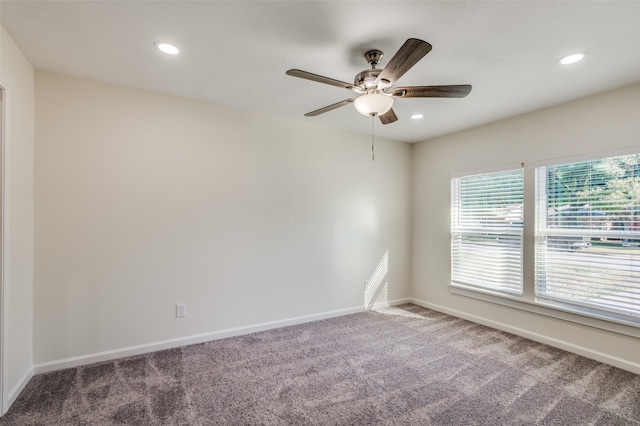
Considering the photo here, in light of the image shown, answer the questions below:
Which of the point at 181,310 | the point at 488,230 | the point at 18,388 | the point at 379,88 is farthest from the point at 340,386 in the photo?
the point at 488,230

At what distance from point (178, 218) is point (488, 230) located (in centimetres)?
370

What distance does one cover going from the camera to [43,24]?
1954mm

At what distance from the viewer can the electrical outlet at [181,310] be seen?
3096mm

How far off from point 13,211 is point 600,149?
4.97 metres

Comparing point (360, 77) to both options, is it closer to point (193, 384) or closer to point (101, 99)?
point (101, 99)

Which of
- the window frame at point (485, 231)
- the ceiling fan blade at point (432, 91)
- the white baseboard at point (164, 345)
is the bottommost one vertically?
the white baseboard at point (164, 345)

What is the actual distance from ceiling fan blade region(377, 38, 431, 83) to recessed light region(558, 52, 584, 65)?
1379 mm

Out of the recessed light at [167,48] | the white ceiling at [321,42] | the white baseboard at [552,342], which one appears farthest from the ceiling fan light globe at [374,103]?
the white baseboard at [552,342]

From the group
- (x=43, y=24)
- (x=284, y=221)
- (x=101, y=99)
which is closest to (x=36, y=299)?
(x=101, y=99)

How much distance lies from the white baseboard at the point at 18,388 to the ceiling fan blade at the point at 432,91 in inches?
136

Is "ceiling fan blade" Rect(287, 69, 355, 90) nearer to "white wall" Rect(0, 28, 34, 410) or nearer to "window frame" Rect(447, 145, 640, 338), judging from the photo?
"white wall" Rect(0, 28, 34, 410)

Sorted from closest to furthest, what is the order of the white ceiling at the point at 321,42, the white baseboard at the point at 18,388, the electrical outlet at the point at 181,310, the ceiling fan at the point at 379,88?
the white ceiling at the point at 321,42, the ceiling fan at the point at 379,88, the white baseboard at the point at 18,388, the electrical outlet at the point at 181,310

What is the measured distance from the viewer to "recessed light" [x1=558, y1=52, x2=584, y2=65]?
2236 mm

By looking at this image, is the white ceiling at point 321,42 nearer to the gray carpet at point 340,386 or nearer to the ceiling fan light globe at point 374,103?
the ceiling fan light globe at point 374,103
